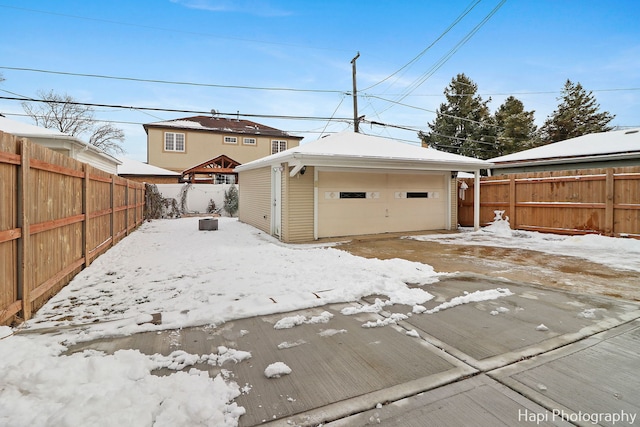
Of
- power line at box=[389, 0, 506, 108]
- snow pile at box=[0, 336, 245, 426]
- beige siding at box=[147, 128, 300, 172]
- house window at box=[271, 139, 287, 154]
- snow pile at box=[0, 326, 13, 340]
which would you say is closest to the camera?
snow pile at box=[0, 336, 245, 426]

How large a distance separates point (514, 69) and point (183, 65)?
673 inches

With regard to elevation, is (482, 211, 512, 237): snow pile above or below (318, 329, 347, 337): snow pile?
above

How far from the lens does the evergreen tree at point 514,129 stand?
86.2ft

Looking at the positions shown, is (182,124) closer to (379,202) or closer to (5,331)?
(379,202)

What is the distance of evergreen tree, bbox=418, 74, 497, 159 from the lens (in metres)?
27.1

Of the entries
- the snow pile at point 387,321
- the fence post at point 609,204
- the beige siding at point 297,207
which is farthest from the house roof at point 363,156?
the snow pile at point 387,321

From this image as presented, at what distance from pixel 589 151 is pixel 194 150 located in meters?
23.6

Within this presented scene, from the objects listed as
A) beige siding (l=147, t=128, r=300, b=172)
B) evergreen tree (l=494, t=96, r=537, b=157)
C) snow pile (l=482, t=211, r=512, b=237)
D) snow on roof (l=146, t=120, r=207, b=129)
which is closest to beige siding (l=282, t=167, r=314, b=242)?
snow pile (l=482, t=211, r=512, b=237)

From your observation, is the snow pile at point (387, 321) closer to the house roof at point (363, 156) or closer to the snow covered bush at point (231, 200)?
the house roof at point (363, 156)

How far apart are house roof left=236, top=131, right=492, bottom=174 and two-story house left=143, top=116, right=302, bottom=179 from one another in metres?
15.0

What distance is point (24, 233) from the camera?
125 inches

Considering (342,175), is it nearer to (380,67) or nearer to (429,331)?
(429,331)

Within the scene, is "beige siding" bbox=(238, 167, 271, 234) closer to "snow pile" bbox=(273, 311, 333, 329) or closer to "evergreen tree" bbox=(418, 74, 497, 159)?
"snow pile" bbox=(273, 311, 333, 329)

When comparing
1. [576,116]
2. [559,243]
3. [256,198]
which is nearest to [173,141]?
[256,198]
